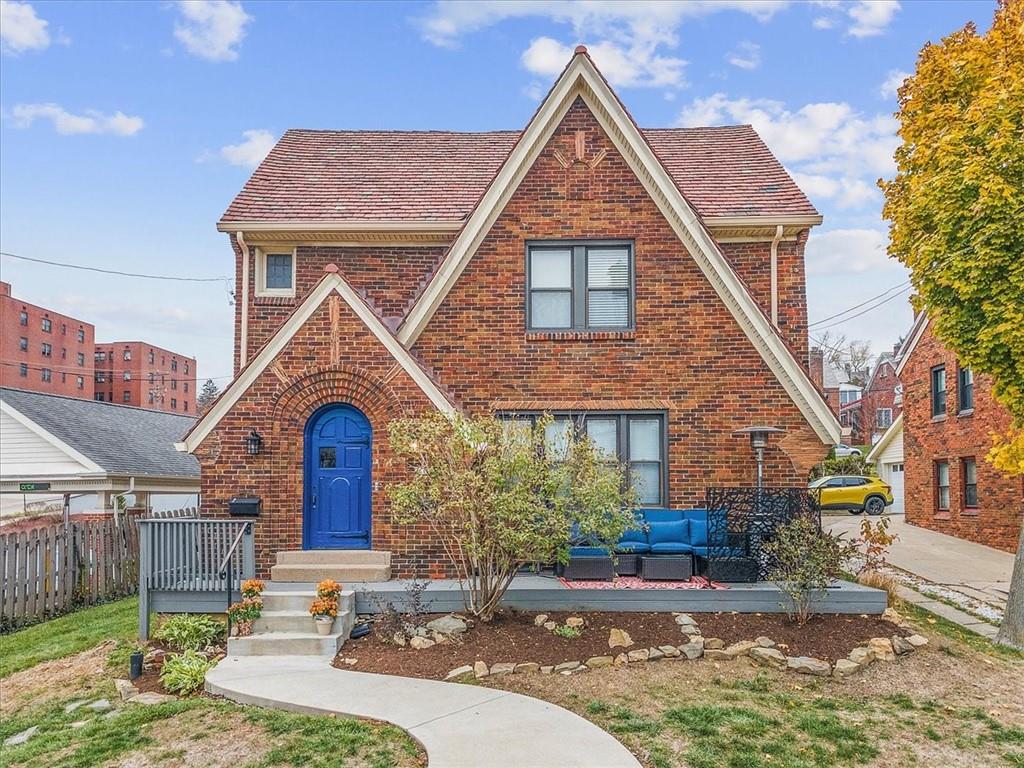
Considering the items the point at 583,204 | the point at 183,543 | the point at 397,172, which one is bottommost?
the point at 183,543

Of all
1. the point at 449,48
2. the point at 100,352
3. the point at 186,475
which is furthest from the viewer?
the point at 100,352

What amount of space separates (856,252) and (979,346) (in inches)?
1471

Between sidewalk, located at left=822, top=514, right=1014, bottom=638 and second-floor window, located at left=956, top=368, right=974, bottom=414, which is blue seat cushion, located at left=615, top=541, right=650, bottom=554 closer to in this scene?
sidewalk, located at left=822, top=514, right=1014, bottom=638

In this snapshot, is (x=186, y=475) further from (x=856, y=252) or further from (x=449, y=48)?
(x=856, y=252)

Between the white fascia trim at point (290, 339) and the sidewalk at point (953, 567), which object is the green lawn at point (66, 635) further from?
the sidewalk at point (953, 567)

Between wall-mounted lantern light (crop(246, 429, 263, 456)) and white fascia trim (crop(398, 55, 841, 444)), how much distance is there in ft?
8.31

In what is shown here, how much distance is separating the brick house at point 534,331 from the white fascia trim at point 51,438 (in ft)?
26.0

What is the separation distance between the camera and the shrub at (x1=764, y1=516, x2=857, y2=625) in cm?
862

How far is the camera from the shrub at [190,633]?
873 cm

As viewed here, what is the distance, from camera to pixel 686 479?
11352 mm

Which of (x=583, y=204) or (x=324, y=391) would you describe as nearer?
(x=324, y=391)

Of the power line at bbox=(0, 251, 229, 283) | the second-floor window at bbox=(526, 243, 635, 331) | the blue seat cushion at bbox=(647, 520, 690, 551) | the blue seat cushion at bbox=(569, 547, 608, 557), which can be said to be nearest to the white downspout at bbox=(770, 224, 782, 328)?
the second-floor window at bbox=(526, 243, 635, 331)

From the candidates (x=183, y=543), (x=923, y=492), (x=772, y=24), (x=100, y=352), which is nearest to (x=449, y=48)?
(x=772, y=24)

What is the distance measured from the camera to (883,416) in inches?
1969
